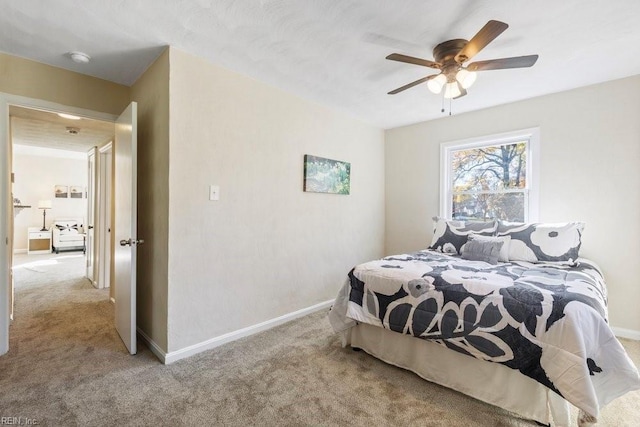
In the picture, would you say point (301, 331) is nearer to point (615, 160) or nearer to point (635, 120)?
point (615, 160)

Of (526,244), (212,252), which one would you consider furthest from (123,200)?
(526,244)

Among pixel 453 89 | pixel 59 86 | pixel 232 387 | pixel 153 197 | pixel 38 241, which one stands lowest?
pixel 232 387

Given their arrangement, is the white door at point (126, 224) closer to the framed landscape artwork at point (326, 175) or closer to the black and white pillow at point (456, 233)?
the framed landscape artwork at point (326, 175)

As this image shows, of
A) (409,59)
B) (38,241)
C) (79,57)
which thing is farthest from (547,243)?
(38,241)

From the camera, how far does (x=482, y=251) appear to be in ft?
8.88

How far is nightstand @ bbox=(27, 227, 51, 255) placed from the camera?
22.7ft

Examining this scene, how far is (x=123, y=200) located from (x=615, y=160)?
4566mm

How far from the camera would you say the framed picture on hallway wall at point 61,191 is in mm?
7479

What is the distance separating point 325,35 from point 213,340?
2573mm

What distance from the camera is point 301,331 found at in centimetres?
284

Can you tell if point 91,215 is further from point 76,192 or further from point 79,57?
point 76,192

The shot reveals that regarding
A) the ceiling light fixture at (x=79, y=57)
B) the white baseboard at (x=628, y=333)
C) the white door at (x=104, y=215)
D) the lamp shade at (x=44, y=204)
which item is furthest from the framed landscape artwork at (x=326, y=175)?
the lamp shade at (x=44, y=204)

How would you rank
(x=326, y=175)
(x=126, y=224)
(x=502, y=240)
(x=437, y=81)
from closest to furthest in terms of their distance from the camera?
(x=437, y=81), (x=126, y=224), (x=502, y=240), (x=326, y=175)

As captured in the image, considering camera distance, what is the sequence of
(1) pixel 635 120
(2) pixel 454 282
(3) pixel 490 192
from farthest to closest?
1. (3) pixel 490 192
2. (1) pixel 635 120
3. (2) pixel 454 282
